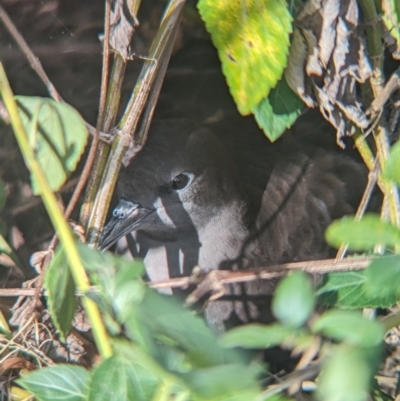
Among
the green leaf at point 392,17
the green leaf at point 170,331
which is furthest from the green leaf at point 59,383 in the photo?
the green leaf at point 392,17

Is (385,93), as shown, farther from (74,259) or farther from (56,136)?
(74,259)

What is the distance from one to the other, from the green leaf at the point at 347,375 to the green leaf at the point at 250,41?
599 millimetres

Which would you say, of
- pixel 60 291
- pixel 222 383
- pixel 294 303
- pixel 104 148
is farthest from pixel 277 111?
pixel 222 383

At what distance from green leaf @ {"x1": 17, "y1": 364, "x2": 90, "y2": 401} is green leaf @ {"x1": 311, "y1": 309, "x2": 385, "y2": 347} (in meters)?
0.34

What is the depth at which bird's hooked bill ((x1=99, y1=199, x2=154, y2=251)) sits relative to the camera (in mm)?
1721

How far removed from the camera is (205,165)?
1.81m

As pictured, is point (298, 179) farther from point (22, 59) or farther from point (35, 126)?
point (35, 126)

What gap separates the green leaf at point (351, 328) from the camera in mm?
655

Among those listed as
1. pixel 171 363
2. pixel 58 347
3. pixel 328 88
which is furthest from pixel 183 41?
pixel 171 363

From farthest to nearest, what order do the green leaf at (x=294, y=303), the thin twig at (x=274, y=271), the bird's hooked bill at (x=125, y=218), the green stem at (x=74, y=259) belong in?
the bird's hooked bill at (x=125, y=218) → the thin twig at (x=274, y=271) → the green stem at (x=74, y=259) → the green leaf at (x=294, y=303)

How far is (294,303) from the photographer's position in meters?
0.72

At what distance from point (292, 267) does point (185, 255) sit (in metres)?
0.74

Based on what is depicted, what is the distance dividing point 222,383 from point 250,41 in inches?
27.6

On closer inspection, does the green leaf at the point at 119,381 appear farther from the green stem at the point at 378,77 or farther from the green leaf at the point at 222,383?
the green stem at the point at 378,77
